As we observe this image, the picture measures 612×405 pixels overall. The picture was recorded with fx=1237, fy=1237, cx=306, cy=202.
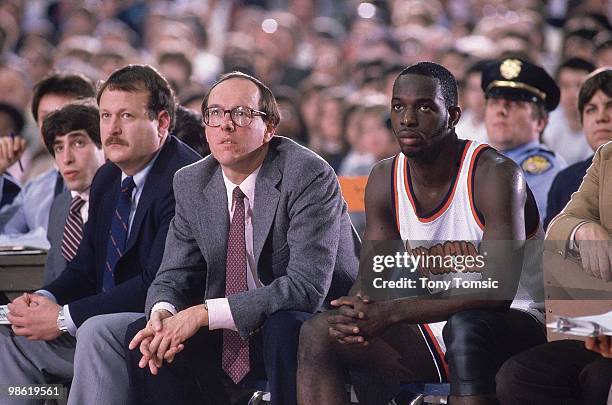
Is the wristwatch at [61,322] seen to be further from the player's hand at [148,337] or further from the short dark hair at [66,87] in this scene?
the short dark hair at [66,87]

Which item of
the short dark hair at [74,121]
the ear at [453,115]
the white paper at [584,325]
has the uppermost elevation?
the short dark hair at [74,121]

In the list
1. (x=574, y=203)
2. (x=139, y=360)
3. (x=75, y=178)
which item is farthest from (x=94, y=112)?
(x=574, y=203)

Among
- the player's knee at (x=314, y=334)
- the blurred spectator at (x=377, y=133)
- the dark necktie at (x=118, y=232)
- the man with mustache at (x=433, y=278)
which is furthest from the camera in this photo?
the blurred spectator at (x=377, y=133)

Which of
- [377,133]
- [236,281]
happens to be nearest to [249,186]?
[236,281]

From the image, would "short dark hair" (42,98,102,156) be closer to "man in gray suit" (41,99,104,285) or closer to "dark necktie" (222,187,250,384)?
"man in gray suit" (41,99,104,285)

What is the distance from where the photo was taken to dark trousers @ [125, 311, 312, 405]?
165 inches

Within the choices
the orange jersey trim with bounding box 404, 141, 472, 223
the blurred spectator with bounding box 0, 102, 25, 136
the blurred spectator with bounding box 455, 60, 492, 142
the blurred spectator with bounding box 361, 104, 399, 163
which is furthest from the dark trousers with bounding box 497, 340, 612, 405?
the blurred spectator with bounding box 0, 102, 25, 136

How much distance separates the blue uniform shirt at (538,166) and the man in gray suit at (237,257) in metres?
1.59

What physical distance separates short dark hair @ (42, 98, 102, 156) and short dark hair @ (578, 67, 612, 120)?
2165mm

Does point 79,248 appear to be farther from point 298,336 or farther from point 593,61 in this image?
point 593,61

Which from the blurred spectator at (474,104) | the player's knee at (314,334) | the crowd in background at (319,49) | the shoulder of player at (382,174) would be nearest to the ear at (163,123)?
the crowd in background at (319,49)

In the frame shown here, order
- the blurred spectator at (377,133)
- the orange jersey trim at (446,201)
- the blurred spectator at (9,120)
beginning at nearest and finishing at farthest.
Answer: the orange jersey trim at (446,201) < the blurred spectator at (9,120) < the blurred spectator at (377,133)

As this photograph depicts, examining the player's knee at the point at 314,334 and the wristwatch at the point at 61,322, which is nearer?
the player's knee at the point at 314,334

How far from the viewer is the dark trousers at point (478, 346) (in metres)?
3.76
